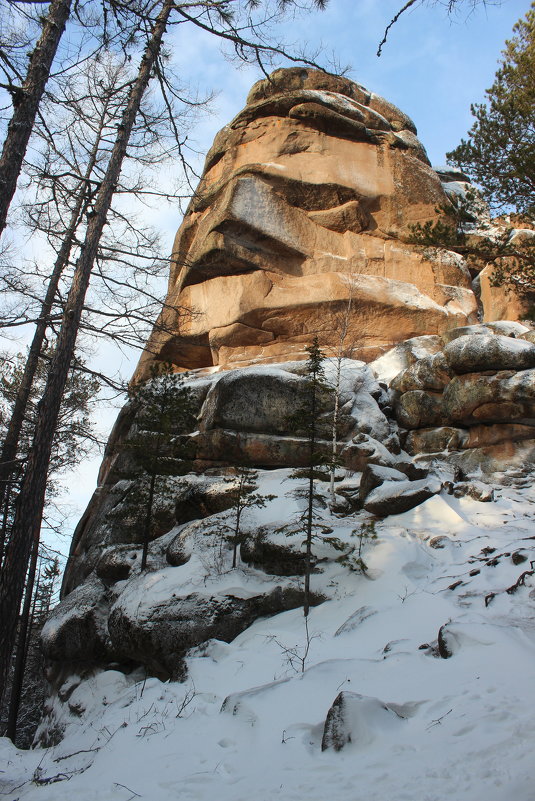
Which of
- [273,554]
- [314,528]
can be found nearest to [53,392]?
[273,554]

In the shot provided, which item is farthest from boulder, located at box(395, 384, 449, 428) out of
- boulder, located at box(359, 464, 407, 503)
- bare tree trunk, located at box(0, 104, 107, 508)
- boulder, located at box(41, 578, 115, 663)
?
bare tree trunk, located at box(0, 104, 107, 508)

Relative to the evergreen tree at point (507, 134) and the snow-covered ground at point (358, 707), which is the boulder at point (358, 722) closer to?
the snow-covered ground at point (358, 707)

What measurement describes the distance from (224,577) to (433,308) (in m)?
17.4

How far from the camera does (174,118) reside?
9.61 meters

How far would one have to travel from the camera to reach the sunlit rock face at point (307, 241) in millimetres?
23531

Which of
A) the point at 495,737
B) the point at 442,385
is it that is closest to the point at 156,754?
the point at 495,737

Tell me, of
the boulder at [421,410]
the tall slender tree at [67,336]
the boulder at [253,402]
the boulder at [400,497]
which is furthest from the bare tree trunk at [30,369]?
the boulder at [421,410]

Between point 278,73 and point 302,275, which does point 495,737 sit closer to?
point 302,275

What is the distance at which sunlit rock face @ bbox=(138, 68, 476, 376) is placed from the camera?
77.2 feet

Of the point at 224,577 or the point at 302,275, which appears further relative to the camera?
the point at 302,275

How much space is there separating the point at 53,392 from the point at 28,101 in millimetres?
3799

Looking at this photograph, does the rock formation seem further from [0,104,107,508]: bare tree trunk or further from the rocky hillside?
[0,104,107,508]: bare tree trunk

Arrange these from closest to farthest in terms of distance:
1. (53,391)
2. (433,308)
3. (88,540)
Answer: (53,391)
(88,540)
(433,308)

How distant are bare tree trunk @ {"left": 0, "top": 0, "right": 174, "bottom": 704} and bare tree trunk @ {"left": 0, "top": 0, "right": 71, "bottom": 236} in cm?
139
